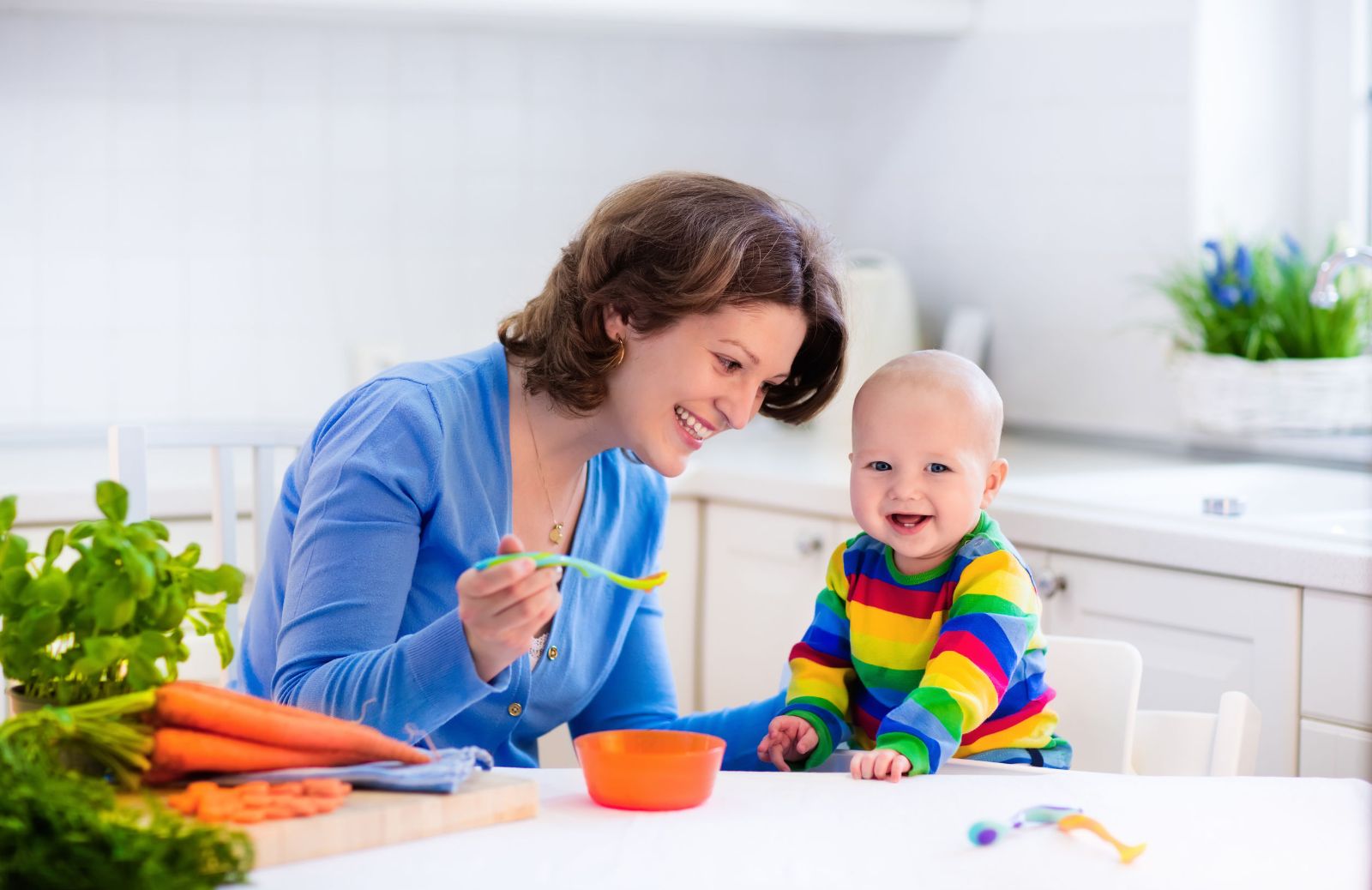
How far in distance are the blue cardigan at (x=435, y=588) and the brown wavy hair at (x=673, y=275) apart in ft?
0.31

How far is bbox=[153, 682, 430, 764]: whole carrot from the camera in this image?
1.03 m

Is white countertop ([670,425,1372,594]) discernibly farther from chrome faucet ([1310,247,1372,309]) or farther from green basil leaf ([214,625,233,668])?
green basil leaf ([214,625,233,668])

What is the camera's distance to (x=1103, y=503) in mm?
2188

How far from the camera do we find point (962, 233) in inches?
126

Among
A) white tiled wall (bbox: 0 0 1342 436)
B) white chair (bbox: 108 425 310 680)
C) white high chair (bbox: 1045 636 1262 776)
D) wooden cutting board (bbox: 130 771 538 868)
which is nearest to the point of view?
wooden cutting board (bbox: 130 771 538 868)

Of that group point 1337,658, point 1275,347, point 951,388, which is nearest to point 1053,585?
point 1337,658

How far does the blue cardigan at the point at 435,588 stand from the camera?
1290 mm

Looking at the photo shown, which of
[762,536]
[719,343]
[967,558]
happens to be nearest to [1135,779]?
[967,558]

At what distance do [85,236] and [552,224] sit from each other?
0.92 m

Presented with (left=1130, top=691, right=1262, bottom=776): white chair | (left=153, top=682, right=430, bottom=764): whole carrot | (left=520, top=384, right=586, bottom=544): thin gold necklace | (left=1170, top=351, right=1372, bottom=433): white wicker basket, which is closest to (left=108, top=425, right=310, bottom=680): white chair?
(left=520, top=384, right=586, bottom=544): thin gold necklace

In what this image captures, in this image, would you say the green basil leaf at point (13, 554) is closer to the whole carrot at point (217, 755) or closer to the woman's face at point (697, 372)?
the whole carrot at point (217, 755)

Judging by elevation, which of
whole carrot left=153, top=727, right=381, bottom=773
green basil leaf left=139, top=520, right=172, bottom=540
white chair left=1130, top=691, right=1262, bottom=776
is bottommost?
white chair left=1130, top=691, right=1262, bottom=776

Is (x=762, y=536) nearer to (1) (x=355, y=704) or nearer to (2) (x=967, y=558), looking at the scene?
(2) (x=967, y=558)

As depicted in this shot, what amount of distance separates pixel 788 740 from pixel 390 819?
549 mm
